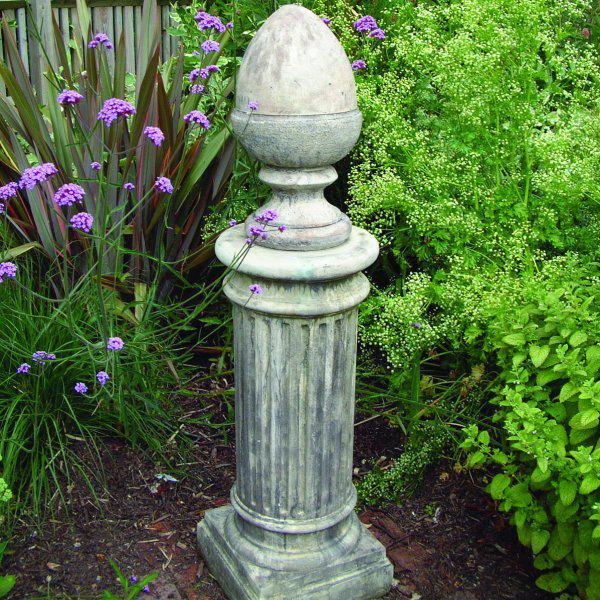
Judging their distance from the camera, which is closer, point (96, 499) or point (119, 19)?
point (96, 499)

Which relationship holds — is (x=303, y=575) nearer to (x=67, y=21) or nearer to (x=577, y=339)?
(x=577, y=339)

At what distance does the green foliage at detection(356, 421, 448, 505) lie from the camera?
3.14 meters

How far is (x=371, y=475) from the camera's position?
10.4 ft

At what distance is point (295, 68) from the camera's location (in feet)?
6.89

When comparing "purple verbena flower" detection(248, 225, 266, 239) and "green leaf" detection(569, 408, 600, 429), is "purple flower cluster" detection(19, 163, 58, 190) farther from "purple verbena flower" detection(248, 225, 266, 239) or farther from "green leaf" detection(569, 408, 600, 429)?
"green leaf" detection(569, 408, 600, 429)

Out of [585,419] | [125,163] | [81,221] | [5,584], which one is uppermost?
[81,221]

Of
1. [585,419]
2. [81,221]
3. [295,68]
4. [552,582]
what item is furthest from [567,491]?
[81,221]

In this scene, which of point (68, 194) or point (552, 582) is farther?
point (552, 582)

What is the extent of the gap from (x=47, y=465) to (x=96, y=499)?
229 millimetres

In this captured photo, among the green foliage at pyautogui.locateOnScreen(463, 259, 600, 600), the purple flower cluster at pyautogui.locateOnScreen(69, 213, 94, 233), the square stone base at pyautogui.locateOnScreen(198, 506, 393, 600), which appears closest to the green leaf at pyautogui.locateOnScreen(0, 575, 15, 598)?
the square stone base at pyautogui.locateOnScreen(198, 506, 393, 600)

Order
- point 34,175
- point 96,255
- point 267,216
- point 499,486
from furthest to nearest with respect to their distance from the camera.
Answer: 1. point 96,255
2. point 499,486
3. point 34,175
4. point 267,216

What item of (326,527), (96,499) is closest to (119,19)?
(96,499)

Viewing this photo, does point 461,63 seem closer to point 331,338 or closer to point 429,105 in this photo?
point 429,105

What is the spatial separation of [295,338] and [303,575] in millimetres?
835
